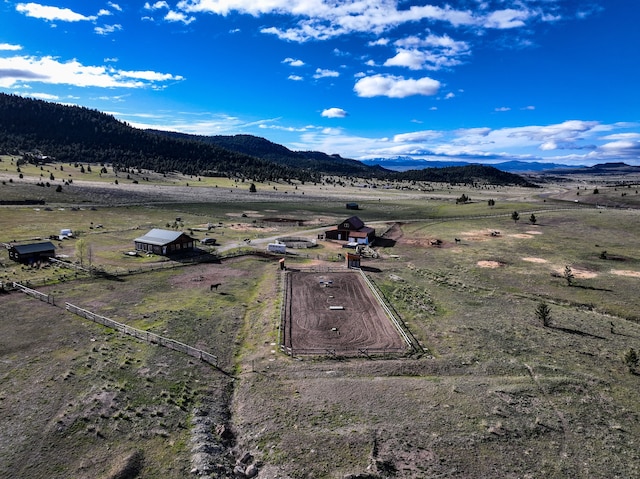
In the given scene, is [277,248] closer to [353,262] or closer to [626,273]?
[353,262]

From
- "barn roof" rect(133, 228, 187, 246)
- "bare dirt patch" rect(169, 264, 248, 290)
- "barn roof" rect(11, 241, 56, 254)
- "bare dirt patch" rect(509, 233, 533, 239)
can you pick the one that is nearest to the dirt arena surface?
"bare dirt patch" rect(169, 264, 248, 290)

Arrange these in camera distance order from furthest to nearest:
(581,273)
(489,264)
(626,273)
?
1. (489,264)
2. (581,273)
3. (626,273)

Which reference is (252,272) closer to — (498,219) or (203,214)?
(203,214)

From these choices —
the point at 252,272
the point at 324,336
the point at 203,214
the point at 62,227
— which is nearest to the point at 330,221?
the point at 203,214

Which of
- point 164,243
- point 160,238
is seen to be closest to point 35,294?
point 164,243

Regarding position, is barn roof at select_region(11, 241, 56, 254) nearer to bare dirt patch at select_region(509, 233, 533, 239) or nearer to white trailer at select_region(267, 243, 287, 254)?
white trailer at select_region(267, 243, 287, 254)
